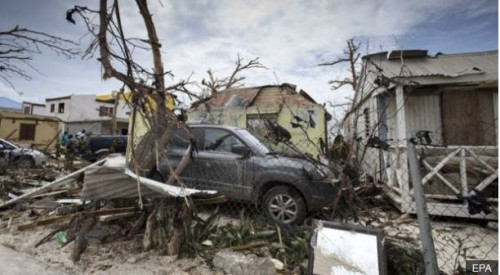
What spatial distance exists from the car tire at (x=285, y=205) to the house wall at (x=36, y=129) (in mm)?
26058

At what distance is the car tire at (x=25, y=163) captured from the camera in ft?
38.6

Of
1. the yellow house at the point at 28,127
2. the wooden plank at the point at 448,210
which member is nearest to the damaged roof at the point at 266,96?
the wooden plank at the point at 448,210

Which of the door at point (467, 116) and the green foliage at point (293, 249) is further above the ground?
the door at point (467, 116)

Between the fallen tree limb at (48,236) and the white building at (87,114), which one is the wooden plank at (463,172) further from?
the white building at (87,114)

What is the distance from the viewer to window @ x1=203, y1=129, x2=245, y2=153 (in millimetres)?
5836

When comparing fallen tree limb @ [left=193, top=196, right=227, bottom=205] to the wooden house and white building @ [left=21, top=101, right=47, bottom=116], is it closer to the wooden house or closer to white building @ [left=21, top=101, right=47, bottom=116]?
the wooden house

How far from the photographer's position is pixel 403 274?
271cm

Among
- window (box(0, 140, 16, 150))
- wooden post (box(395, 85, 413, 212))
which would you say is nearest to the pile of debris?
wooden post (box(395, 85, 413, 212))

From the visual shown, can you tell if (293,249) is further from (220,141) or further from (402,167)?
(402,167)

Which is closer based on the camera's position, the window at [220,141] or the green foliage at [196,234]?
the green foliage at [196,234]

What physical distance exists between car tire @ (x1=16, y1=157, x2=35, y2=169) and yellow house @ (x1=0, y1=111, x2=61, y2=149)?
49.8 feet

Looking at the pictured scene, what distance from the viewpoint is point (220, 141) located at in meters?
5.95

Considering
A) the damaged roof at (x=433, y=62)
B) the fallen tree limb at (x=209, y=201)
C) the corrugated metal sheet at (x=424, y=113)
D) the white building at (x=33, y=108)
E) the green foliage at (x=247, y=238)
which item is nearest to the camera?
the green foliage at (x=247, y=238)

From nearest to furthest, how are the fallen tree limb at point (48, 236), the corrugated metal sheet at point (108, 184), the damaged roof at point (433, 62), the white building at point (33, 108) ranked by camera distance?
the corrugated metal sheet at point (108, 184)
the fallen tree limb at point (48, 236)
the damaged roof at point (433, 62)
the white building at point (33, 108)
